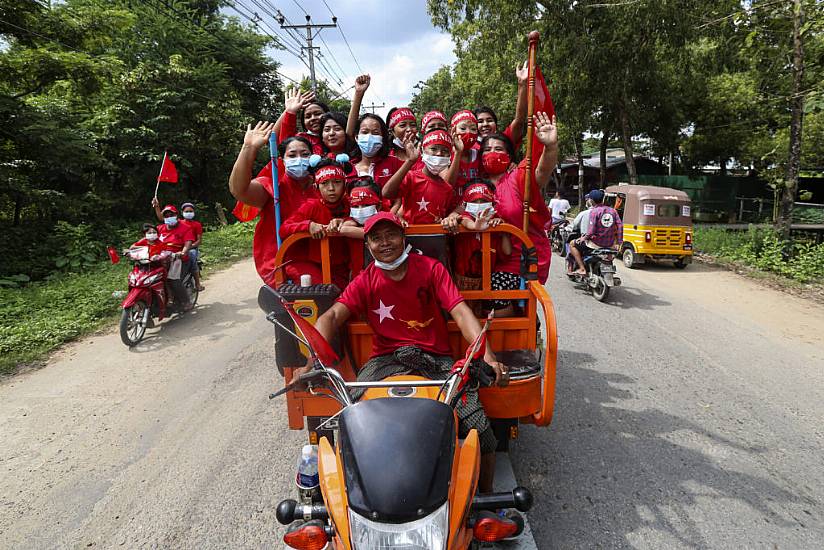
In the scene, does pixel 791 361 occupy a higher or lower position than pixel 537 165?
lower

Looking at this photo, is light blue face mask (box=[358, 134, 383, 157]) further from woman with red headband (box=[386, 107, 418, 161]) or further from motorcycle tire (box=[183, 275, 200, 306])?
motorcycle tire (box=[183, 275, 200, 306])

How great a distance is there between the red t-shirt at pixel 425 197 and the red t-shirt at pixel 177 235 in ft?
17.1

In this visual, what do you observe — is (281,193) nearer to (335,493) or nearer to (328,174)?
(328,174)

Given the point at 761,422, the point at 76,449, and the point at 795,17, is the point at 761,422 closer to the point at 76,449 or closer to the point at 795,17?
the point at 76,449

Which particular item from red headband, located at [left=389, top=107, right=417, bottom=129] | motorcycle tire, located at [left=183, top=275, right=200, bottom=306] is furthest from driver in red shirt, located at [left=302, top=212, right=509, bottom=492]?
motorcycle tire, located at [left=183, top=275, right=200, bottom=306]

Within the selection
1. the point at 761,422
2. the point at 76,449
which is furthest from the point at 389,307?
the point at 761,422

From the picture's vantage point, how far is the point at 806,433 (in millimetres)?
3762

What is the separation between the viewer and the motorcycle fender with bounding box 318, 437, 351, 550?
1763 mm

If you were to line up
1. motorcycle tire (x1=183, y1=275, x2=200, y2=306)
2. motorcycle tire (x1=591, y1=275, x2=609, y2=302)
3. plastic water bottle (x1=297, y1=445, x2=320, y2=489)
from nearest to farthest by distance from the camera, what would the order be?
plastic water bottle (x1=297, y1=445, x2=320, y2=489) < motorcycle tire (x1=183, y1=275, x2=200, y2=306) < motorcycle tire (x1=591, y1=275, x2=609, y2=302)

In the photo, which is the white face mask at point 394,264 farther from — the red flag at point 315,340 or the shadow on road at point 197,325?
the shadow on road at point 197,325

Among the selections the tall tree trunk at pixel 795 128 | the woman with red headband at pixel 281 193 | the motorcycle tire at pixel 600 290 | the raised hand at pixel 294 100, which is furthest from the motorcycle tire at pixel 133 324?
the tall tree trunk at pixel 795 128

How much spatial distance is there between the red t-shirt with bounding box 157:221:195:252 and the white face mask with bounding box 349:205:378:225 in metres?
5.21

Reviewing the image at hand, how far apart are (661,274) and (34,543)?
11.3m

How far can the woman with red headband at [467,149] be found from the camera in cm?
397
